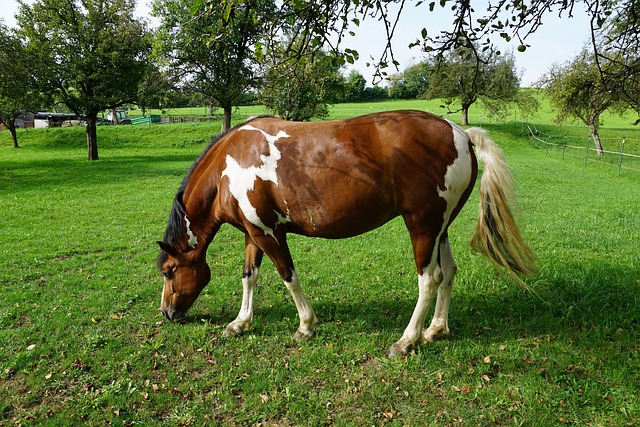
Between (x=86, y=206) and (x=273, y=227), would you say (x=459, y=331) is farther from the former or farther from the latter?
→ (x=86, y=206)

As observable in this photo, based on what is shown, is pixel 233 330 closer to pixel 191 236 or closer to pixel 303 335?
pixel 303 335

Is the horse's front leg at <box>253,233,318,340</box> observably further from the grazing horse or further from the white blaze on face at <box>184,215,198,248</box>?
the white blaze on face at <box>184,215,198,248</box>

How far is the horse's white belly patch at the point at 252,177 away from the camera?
383cm

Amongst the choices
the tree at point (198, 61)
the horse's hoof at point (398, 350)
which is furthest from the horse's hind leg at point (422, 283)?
the tree at point (198, 61)

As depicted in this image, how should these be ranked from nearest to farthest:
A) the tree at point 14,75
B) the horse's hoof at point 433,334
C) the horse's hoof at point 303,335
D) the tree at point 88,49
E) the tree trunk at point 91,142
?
the horse's hoof at point 433,334
the horse's hoof at point 303,335
the tree at point 14,75
the tree at point 88,49
the tree trunk at point 91,142

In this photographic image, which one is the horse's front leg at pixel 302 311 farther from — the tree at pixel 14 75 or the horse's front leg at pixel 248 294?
the tree at pixel 14 75

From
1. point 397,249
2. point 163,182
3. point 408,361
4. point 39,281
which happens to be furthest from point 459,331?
point 163,182

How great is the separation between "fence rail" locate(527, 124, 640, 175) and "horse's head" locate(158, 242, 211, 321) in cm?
2008

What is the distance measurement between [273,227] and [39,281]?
13.1 ft

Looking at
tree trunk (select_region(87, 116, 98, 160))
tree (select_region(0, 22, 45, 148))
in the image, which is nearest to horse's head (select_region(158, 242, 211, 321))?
tree (select_region(0, 22, 45, 148))

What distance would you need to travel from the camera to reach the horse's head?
439 cm

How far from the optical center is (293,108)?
20.9 m

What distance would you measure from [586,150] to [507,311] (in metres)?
21.7

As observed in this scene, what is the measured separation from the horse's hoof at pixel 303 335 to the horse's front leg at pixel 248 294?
0.56m
